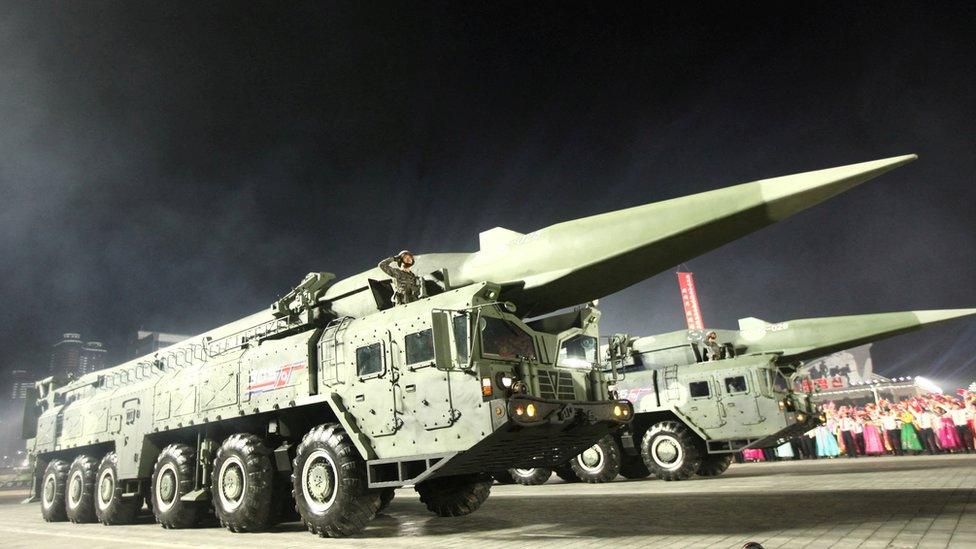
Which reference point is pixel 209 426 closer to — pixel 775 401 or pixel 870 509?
pixel 870 509

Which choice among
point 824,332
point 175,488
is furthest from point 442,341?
point 824,332

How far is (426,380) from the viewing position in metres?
6.97

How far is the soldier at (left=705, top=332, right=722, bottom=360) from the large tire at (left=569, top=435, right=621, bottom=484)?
3394 millimetres

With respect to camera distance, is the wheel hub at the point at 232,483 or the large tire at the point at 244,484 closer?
the large tire at the point at 244,484

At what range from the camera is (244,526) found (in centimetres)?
833

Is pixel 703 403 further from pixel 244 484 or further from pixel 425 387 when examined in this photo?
pixel 244 484

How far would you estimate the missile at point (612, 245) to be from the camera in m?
5.73

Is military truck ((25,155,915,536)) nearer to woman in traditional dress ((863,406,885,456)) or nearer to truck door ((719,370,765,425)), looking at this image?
truck door ((719,370,765,425))

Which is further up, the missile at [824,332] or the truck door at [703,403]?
the missile at [824,332]

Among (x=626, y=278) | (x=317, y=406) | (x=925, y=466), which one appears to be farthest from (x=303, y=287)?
(x=925, y=466)

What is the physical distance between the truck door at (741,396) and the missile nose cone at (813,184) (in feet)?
28.0

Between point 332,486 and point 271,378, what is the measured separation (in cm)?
230

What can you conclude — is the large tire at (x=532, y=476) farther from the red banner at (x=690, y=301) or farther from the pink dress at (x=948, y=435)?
the red banner at (x=690, y=301)

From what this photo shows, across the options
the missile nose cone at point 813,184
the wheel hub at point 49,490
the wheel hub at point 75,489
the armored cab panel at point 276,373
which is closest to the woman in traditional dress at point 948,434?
the missile nose cone at point 813,184
